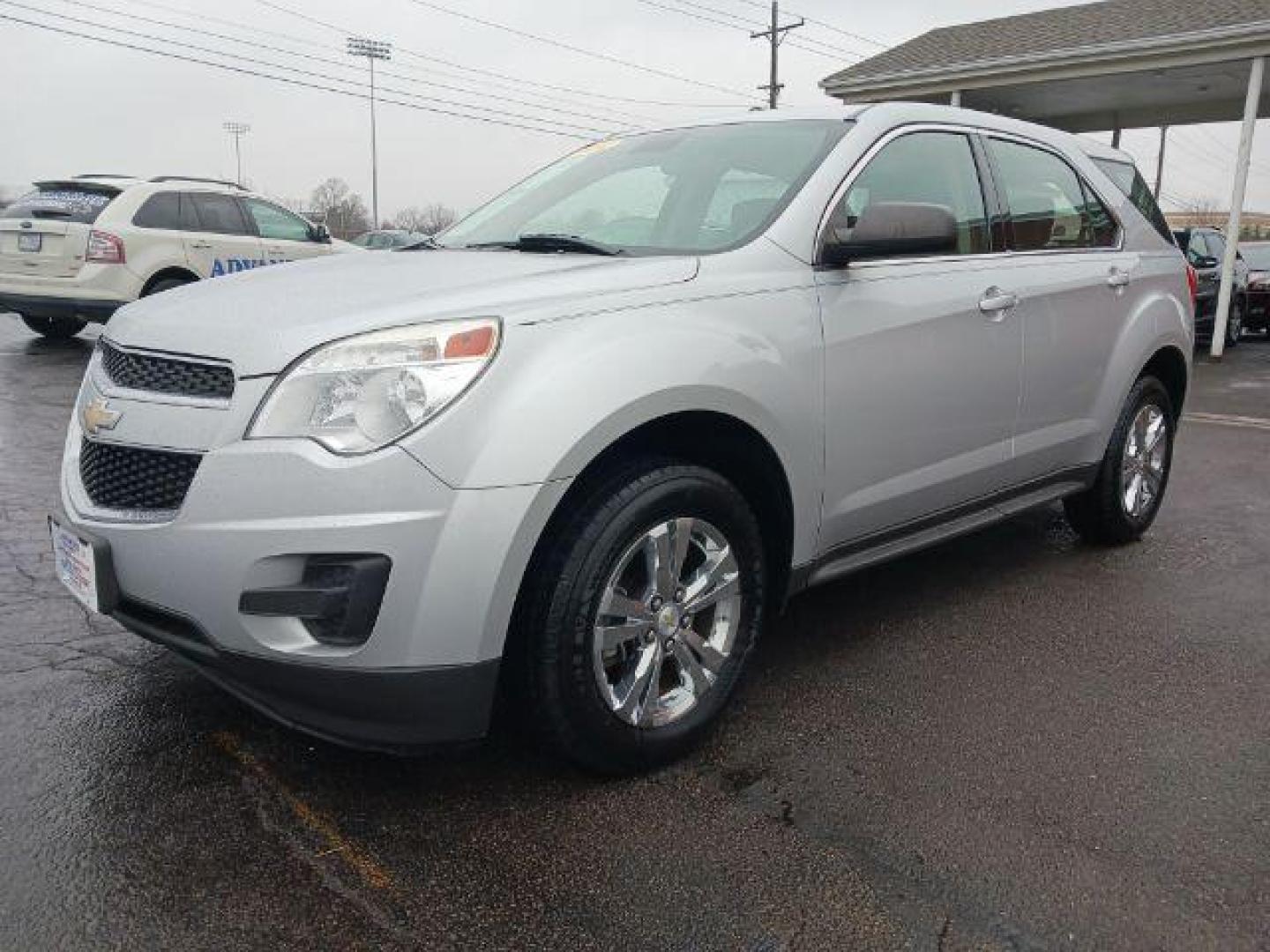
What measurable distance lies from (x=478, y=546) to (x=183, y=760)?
1.10m

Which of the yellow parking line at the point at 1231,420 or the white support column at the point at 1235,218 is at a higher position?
the white support column at the point at 1235,218

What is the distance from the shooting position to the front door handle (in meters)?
3.50

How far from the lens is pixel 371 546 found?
211cm

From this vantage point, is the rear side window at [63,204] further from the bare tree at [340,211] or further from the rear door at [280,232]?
A: the bare tree at [340,211]

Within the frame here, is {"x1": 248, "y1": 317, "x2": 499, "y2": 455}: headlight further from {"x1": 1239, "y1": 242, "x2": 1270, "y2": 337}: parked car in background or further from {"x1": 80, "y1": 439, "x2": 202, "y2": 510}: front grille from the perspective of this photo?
{"x1": 1239, "y1": 242, "x2": 1270, "y2": 337}: parked car in background

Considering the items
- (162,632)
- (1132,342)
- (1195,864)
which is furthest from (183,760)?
(1132,342)

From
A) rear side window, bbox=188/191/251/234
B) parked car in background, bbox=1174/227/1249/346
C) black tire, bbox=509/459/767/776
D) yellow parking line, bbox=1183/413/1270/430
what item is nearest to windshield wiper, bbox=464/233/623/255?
black tire, bbox=509/459/767/776

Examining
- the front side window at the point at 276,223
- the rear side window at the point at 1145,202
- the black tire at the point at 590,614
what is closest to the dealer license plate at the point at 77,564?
the black tire at the point at 590,614

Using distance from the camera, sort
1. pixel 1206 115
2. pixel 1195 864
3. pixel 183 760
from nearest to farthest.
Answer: pixel 1195 864, pixel 183 760, pixel 1206 115

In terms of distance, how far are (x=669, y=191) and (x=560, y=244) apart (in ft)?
1.63

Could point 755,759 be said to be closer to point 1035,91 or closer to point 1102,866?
point 1102,866

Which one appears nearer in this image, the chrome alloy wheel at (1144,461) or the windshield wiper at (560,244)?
the windshield wiper at (560,244)

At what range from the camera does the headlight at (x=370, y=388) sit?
2.16 meters

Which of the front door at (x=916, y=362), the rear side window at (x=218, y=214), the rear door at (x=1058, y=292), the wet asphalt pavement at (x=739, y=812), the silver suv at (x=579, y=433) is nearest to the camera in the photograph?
the wet asphalt pavement at (x=739, y=812)
